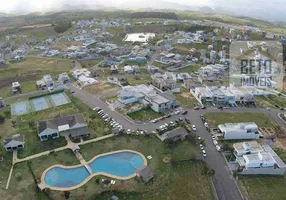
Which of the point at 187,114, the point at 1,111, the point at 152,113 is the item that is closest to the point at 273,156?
the point at 187,114

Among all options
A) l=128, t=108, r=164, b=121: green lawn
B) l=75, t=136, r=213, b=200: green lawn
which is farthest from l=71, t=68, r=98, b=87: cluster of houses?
l=75, t=136, r=213, b=200: green lawn

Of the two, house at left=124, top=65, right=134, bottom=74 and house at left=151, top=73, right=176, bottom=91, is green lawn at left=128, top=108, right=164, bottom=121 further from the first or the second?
house at left=124, top=65, right=134, bottom=74

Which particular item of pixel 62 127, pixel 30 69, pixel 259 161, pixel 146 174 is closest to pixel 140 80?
pixel 62 127

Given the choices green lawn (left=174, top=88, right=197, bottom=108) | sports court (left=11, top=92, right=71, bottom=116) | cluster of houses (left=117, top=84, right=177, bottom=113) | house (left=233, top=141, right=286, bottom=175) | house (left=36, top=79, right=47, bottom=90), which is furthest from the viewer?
house (left=36, top=79, right=47, bottom=90)

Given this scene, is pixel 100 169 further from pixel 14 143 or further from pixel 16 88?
pixel 16 88

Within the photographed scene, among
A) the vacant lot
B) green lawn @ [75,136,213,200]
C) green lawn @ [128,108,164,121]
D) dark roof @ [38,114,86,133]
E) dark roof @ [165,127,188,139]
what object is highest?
the vacant lot

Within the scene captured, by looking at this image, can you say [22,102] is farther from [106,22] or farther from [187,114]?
[106,22]

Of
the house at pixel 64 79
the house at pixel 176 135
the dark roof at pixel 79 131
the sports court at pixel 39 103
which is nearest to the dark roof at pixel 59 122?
the dark roof at pixel 79 131
